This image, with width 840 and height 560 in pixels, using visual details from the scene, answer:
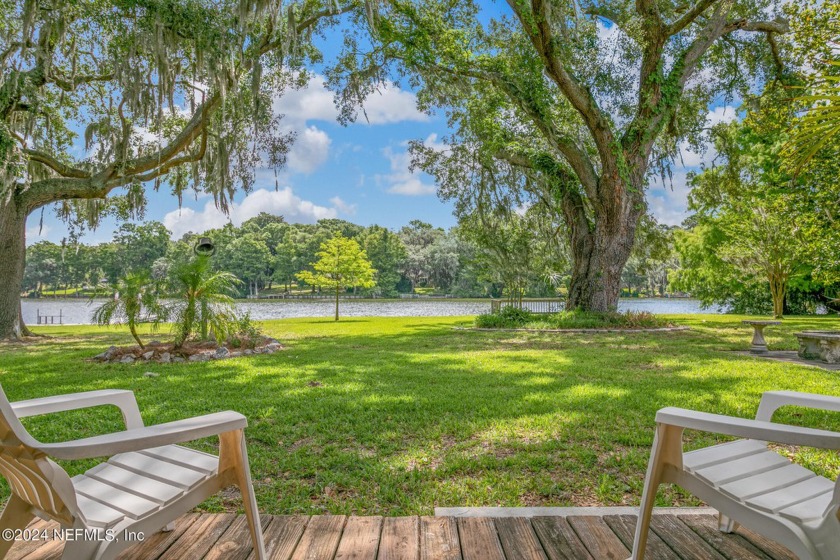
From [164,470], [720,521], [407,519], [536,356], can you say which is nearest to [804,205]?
[536,356]

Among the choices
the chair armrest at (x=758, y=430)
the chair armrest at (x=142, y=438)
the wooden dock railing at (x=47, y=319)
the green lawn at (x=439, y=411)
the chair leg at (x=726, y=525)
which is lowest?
the wooden dock railing at (x=47, y=319)

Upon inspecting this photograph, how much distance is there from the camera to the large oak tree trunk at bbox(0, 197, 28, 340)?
400 inches

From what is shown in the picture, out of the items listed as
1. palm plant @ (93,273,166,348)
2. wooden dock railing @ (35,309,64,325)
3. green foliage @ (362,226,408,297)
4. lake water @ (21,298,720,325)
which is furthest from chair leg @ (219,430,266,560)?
green foliage @ (362,226,408,297)

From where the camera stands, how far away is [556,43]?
9.05 meters

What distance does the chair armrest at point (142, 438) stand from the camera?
1121 millimetres

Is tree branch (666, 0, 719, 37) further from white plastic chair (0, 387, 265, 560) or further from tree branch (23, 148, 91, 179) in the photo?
tree branch (23, 148, 91, 179)

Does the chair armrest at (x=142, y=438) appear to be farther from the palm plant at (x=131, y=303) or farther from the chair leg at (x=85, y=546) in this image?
the palm plant at (x=131, y=303)

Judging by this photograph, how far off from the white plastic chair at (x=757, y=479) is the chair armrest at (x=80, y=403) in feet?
6.25

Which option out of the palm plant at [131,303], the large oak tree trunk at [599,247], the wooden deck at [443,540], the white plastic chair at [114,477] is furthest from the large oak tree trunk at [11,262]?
the large oak tree trunk at [599,247]

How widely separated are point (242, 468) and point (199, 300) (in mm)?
6357

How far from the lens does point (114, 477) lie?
156 cm

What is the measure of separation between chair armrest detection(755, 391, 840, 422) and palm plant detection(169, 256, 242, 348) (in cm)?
708

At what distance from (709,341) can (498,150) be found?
635 centimetres

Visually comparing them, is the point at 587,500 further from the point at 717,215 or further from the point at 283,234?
the point at 283,234
